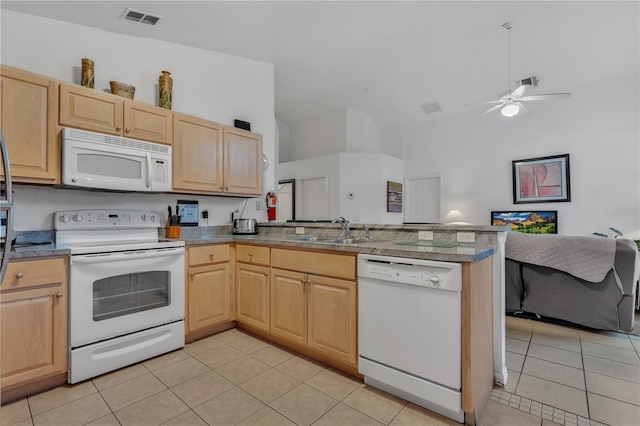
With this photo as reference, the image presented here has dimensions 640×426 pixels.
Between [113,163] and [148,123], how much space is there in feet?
Result: 1.47

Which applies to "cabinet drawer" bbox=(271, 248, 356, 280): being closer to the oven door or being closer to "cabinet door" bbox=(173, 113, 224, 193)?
the oven door

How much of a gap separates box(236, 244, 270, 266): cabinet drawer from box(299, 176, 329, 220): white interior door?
3.50 metres

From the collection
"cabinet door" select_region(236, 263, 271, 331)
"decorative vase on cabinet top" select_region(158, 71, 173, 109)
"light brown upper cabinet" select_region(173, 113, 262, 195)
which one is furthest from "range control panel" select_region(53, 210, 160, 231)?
"decorative vase on cabinet top" select_region(158, 71, 173, 109)

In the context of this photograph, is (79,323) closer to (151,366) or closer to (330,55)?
(151,366)

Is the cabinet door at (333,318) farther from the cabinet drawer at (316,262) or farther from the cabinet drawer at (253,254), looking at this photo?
the cabinet drawer at (253,254)

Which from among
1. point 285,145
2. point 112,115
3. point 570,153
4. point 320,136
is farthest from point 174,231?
point 570,153

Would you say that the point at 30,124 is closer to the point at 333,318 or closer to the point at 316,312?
the point at 316,312

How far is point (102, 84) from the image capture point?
269 centimetres

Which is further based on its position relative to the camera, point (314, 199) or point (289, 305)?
point (314, 199)

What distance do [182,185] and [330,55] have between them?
8.58ft

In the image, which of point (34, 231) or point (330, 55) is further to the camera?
point (330, 55)

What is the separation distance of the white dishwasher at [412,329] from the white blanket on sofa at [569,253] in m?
1.92

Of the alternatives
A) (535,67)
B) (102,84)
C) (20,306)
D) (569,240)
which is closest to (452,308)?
(569,240)

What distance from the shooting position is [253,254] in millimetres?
2648
